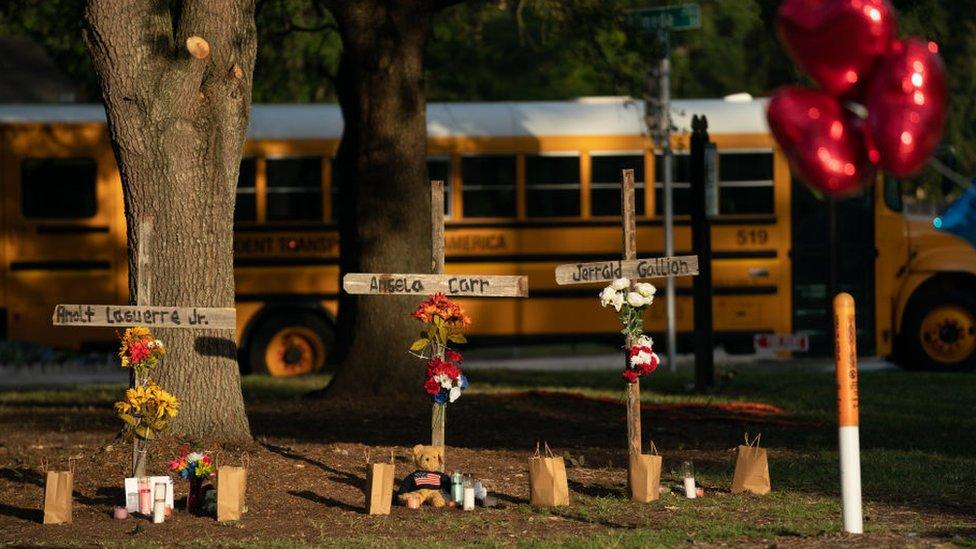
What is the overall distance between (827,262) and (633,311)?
36.5 ft

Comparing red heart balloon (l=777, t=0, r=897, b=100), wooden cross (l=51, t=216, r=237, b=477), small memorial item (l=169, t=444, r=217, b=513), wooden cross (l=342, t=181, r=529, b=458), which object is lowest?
small memorial item (l=169, t=444, r=217, b=513)

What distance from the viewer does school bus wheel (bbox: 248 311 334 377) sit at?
22.5 m

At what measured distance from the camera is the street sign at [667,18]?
64.4 feet

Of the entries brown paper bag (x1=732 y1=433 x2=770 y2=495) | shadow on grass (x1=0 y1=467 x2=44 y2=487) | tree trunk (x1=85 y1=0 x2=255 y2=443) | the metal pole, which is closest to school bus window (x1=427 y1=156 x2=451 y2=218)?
the metal pole

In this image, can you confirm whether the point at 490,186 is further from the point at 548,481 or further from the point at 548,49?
the point at 548,49

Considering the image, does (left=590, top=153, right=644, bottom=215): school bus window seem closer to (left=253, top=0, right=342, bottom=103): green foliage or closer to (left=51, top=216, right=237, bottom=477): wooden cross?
(left=253, top=0, right=342, bottom=103): green foliage

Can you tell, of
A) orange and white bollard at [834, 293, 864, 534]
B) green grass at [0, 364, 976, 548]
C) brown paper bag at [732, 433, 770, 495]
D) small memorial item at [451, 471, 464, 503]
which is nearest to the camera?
orange and white bollard at [834, 293, 864, 534]

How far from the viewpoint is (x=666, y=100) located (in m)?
20.9

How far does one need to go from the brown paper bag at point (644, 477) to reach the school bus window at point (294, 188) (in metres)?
11.6

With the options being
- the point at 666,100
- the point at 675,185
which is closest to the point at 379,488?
the point at 666,100

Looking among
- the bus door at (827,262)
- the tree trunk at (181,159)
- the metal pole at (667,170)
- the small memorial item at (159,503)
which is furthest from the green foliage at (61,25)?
the bus door at (827,262)

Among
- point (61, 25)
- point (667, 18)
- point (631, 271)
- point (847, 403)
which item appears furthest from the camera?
point (61, 25)

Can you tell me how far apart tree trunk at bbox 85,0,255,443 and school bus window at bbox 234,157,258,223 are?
878cm

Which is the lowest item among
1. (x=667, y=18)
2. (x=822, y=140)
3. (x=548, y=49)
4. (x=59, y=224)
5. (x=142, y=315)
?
(x=142, y=315)
